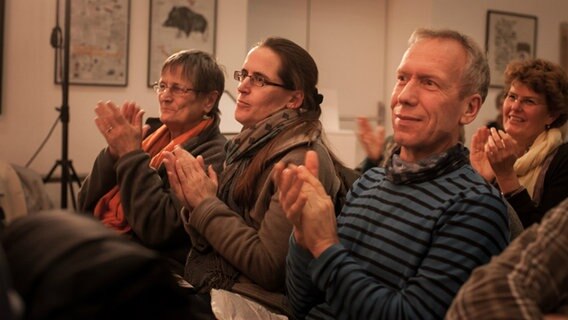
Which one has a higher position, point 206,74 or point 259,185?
point 206,74

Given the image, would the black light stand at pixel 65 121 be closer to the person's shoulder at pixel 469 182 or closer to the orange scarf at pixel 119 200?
the orange scarf at pixel 119 200

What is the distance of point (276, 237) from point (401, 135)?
449 millimetres

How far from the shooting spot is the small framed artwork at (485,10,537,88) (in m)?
5.43

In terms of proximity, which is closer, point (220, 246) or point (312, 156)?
point (312, 156)

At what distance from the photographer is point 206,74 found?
2436mm

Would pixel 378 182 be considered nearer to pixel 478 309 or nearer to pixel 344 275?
pixel 344 275

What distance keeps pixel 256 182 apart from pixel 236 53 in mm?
2870

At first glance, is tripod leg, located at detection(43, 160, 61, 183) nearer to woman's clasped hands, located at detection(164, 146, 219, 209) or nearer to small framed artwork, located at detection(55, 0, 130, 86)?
small framed artwork, located at detection(55, 0, 130, 86)

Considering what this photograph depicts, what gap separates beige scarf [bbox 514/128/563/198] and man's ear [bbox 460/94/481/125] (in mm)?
1028

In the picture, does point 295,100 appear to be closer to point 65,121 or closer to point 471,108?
point 471,108

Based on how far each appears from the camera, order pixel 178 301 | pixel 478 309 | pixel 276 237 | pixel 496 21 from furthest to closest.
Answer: pixel 496 21 < pixel 276 237 < pixel 478 309 < pixel 178 301

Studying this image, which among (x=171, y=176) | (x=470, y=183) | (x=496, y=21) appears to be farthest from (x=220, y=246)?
(x=496, y=21)

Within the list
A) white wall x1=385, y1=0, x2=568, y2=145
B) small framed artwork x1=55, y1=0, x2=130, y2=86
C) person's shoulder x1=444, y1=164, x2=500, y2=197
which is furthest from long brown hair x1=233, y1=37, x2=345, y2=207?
white wall x1=385, y1=0, x2=568, y2=145

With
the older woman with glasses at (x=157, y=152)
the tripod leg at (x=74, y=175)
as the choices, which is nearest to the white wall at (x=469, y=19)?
the tripod leg at (x=74, y=175)
